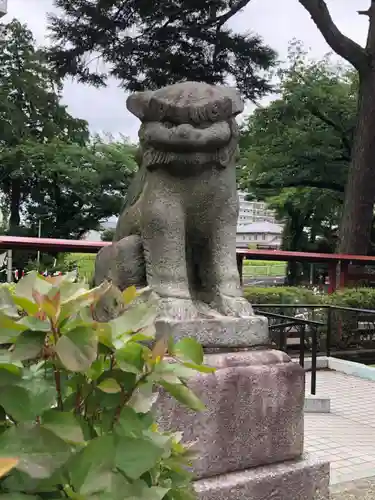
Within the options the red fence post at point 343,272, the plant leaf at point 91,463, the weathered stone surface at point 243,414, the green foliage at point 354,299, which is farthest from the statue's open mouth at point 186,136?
the red fence post at point 343,272

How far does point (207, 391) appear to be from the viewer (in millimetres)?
2863

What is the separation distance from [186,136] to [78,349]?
6.99 ft

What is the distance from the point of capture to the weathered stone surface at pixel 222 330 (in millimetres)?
2967

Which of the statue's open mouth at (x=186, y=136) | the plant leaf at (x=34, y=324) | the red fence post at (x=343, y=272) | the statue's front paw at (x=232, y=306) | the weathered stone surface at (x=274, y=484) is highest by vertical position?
the statue's open mouth at (x=186, y=136)

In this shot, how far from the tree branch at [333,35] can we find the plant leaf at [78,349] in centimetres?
1457

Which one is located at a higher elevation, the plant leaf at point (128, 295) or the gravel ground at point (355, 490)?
the plant leaf at point (128, 295)

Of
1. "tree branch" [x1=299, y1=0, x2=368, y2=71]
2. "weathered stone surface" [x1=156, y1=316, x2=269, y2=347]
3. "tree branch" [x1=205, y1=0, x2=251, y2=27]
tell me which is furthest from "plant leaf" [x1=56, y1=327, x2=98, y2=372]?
"tree branch" [x1=205, y1=0, x2=251, y2=27]

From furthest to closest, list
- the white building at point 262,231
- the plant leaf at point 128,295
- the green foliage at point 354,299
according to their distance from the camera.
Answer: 1. the white building at point 262,231
2. the green foliage at point 354,299
3. the plant leaf at point 128,295

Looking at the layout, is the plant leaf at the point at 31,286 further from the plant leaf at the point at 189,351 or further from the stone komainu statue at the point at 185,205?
the stone komainu statue at the point at 185,205

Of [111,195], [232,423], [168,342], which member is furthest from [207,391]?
[111,195]

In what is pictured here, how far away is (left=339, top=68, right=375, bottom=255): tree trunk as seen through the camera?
14.3 meters

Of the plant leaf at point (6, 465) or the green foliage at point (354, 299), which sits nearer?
the plant leaf at point (6, 465)

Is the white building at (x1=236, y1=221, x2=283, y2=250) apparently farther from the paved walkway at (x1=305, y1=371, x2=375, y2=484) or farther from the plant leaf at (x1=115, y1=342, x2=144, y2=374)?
the plant leaf at (x1=115, y1=342, x2=144, y2=374)

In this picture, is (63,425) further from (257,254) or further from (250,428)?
→ (257,254)
